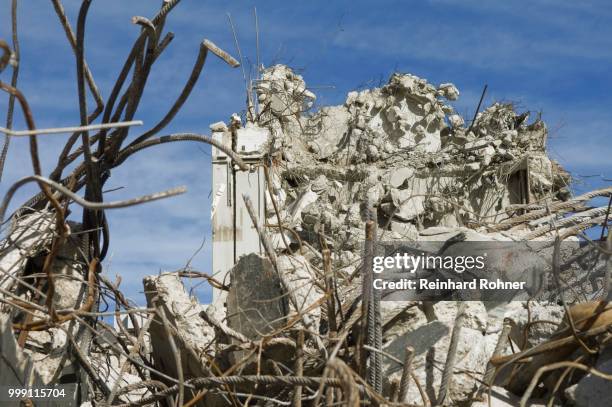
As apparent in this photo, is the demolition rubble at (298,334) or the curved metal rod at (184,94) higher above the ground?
the curved metal rod at (184,94)

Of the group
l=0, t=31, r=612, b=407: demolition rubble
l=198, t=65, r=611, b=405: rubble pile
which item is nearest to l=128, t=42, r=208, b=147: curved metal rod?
l=0, t=31, r=612, b=407: demolition rubble

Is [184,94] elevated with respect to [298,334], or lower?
elevated

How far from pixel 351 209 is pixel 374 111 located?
67.8 inches

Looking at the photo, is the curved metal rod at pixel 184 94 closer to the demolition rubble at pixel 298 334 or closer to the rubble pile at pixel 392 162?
the demolition rubble at pixel 298 334

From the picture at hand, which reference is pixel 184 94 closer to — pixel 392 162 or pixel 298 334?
pixel 298 334

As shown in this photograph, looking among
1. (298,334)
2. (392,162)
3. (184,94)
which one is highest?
(392,162)

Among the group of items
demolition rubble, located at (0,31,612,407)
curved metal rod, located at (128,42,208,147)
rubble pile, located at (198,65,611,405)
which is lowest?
demolition rubble, located at (0,31,612,407)

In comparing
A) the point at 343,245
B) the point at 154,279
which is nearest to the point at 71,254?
the point at 154,279

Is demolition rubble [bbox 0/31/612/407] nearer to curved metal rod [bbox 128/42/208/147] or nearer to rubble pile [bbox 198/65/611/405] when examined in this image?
curved metal rod [bbox 128/42/208/147]

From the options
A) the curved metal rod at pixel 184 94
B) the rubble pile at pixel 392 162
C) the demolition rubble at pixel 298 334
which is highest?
the rubble pile at pixel 392 162

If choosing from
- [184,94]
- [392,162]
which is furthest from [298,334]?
[392,162]

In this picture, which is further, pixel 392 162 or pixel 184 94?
pixel 392 162

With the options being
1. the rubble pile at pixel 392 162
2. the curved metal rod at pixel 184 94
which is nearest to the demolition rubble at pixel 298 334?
the curved metal rod at pixel 184 94

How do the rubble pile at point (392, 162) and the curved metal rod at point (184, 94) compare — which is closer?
the curved metal rod at point (184, 94)
